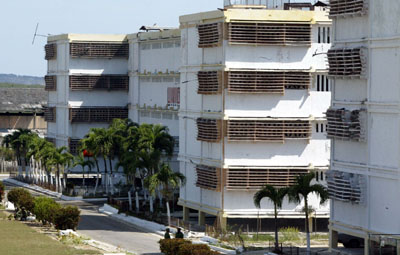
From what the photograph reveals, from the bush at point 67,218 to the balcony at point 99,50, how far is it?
39.4 m

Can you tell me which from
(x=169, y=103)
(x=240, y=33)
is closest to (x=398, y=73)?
(x=240, y=33)

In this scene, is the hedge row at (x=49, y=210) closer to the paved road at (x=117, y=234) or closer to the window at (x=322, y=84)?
the paved road at (x=117, y=234)

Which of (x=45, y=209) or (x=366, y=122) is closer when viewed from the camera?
(x=366, y=122)

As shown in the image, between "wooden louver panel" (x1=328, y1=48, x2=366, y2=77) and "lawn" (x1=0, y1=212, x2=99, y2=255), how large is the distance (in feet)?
56.4

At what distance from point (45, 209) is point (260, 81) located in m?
16.9

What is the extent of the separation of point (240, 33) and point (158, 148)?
48.7ft

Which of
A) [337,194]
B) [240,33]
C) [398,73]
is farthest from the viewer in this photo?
[240,33]

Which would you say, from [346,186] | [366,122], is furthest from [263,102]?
[366,122]

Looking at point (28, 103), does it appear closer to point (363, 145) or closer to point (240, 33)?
point (240, 33)

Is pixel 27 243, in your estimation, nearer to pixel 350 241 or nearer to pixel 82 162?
pixel 350 241

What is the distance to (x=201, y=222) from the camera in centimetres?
7719

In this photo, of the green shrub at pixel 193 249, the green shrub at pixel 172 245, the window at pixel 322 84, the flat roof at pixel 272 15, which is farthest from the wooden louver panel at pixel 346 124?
the window at pixel 322 84

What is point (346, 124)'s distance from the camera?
57.5m

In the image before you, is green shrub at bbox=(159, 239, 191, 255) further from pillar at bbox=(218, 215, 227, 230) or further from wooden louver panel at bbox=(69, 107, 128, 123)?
wooden louver panel at bbox=(69, 107, 128, 123)
